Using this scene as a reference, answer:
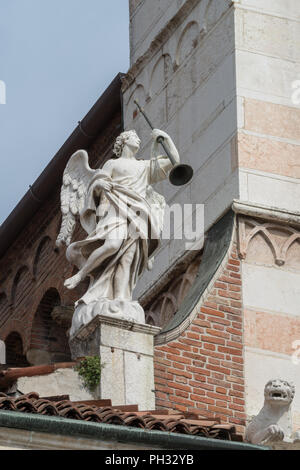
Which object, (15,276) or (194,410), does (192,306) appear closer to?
(194,410)

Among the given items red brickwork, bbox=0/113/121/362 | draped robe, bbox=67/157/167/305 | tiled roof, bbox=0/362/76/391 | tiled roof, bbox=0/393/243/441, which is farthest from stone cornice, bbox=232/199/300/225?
red brickwork, bbox=0/113/121/362

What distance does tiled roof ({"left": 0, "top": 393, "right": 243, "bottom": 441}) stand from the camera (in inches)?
547

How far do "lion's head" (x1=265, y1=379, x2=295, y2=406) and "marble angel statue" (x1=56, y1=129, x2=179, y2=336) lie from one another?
144cm

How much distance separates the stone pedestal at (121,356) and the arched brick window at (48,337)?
7.39m

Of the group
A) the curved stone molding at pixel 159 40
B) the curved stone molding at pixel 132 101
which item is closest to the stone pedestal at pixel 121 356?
the curved stone molding at pixel 159 40

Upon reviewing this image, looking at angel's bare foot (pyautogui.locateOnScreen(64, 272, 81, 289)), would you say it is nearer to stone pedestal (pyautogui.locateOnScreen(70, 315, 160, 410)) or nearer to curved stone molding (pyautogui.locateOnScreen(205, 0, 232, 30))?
stone pedestal (pyautogui.locateOnScreen(70, 315, 160, 410))

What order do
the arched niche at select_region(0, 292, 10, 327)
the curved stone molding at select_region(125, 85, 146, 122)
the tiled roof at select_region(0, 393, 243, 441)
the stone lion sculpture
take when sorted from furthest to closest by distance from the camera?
the arched niche at select_region(0, 292, 10, 327), the curved stone molding at select_region(125, 85, 146, 122), the stone lion sculpture, the tiled roof at select_region(0, 393, 243, 441)

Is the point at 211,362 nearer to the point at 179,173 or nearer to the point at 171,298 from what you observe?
the point at 179,173

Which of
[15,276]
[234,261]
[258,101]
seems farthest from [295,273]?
[15,276]

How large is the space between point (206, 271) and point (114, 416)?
4.69m

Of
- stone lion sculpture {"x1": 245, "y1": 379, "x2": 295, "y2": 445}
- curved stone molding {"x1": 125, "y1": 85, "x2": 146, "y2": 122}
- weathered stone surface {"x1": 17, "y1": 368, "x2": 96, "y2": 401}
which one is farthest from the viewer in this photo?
curved stone molding {"x1": 125, "y1": 85, "x2": 146, "y2": 122}

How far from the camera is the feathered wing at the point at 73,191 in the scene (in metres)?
18.1

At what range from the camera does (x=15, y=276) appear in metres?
25.9

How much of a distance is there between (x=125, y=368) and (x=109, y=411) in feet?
7.51
